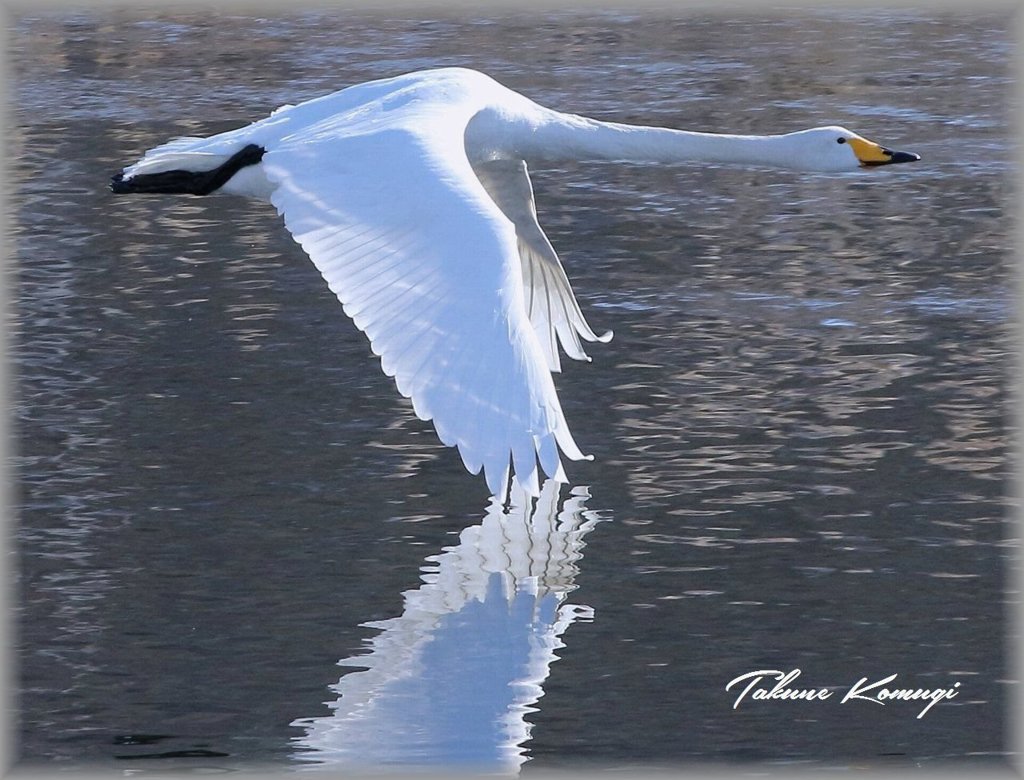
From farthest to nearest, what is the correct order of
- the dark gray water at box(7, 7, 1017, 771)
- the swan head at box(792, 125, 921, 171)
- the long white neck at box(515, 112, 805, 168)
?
the swan head at box(792, 125, 921, 171) < the long white neck at box(515, 112, 805, 168) < the dark gray water at box(7, 7, 1017, 771)

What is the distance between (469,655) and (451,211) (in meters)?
1.17

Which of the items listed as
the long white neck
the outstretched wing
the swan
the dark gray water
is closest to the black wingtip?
the swan

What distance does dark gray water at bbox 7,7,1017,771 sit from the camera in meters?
4.55

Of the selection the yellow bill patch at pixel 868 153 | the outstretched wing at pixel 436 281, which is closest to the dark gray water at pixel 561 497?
the outstretched wing at pixel 436 281

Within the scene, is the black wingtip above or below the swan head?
below

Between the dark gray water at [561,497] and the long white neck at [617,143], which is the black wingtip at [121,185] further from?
the long white neck at [617,143]

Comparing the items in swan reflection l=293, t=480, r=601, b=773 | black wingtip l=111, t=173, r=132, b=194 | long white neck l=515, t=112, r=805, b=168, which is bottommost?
swan reflection l=293, t=480, r=601, b=773

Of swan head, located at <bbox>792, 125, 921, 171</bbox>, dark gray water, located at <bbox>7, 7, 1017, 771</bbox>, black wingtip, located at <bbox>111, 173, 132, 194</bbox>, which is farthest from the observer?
swan head, located at <bbox>792, 125, 921, 171</bbox>

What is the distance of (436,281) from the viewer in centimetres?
491

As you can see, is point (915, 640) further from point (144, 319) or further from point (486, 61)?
point (486, 61)

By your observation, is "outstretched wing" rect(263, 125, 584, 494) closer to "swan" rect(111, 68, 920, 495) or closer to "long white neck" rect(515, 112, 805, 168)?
"swan" rect(111, 68, 920, 495)

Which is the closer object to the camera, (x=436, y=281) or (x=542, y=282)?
(x=436, y=281)
